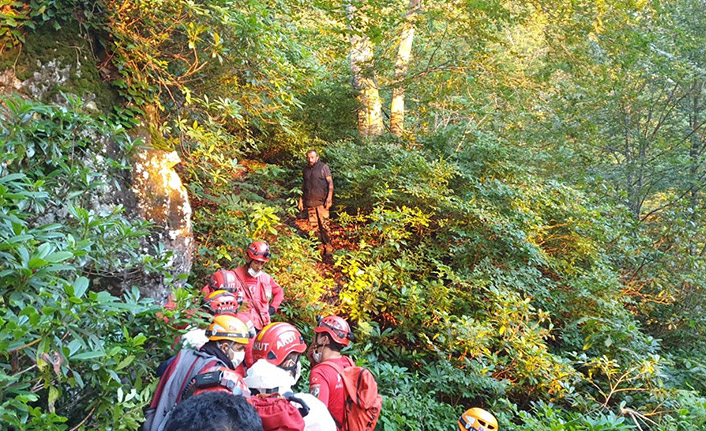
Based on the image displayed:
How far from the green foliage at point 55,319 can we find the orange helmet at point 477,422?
2403 millimetres

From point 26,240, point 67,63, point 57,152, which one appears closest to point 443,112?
point 67,63

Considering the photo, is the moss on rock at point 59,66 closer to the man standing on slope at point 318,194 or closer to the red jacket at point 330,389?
the man standing on slope at point 318,194

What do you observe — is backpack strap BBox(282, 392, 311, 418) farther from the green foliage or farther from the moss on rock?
the moss on rock

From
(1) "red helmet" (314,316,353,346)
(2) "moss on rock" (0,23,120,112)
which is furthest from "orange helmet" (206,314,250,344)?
(2) "moss on rock" (0,23,120,112)

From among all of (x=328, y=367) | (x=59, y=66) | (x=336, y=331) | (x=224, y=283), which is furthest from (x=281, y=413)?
(x=59, y=66)

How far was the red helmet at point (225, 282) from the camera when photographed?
484 cm

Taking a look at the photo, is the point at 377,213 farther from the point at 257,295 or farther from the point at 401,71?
the point at 401,71

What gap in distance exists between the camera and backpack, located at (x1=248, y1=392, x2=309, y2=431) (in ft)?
8.43

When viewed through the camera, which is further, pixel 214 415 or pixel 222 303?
pixel 222 303

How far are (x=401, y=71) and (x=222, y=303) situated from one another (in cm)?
791

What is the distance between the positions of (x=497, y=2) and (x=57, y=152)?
816 centimetres

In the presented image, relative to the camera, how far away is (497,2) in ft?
28.1

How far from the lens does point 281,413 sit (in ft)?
8.45

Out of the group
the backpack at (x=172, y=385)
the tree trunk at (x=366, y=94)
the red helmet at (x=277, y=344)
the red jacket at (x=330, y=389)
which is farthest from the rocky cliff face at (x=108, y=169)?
the tree trunk at (x=366, y=94)
